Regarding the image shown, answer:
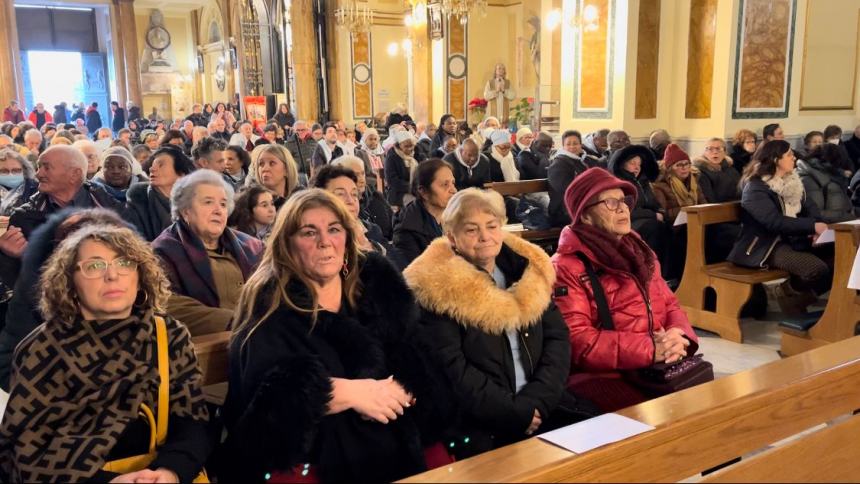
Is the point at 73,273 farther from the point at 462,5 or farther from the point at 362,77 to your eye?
the point at 362,77

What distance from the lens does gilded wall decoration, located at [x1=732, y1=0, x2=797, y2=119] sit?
8.71 metres

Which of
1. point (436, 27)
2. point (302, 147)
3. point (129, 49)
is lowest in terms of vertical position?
point (302, 147)

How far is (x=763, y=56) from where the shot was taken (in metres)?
8.91

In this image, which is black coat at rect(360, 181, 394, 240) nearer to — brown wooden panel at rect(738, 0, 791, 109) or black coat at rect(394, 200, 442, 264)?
black coat at rect(394, 200, 442, 264)

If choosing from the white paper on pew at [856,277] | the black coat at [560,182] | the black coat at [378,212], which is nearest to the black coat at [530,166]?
the black coat at [560,182]

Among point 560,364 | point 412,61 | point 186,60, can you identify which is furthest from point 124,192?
point 186,60

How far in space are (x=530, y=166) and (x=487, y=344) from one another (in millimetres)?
6409

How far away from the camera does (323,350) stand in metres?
2.07

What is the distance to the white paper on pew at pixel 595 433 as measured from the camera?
161 centimetres

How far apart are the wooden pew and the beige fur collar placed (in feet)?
8.51

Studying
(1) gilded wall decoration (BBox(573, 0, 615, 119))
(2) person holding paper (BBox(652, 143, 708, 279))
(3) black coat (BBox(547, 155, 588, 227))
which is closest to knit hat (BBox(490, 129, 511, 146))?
(3) black coat (BBox(547, 155, 588, 227))

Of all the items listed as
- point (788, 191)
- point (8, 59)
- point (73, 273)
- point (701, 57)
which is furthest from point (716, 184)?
point (8, 59)

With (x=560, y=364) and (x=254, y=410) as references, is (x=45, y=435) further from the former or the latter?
(x=560, y=364)

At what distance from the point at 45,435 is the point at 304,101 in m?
15.2
